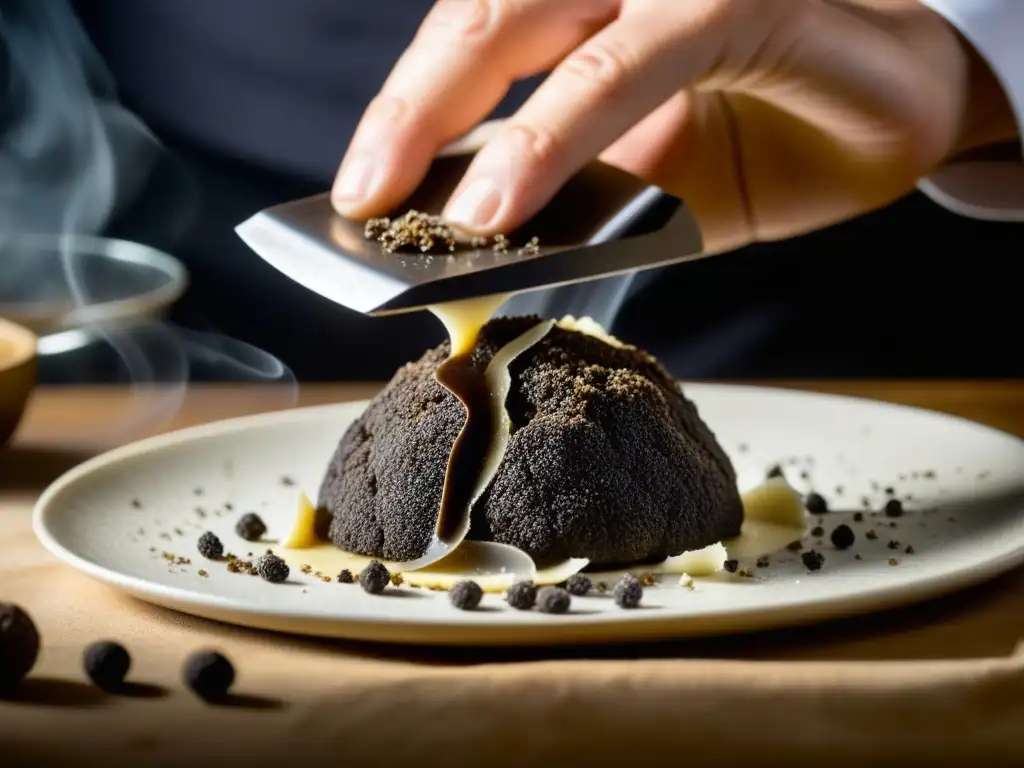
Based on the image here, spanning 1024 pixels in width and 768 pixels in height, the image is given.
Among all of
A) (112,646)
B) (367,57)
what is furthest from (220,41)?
(112,646)

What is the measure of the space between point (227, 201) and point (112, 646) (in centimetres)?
Answer: 183

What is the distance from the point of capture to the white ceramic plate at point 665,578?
1.32 m

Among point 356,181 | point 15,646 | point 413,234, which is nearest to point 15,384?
point 356,181

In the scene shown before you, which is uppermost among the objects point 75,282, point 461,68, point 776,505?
point 461,68

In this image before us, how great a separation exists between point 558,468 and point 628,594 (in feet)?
0.86

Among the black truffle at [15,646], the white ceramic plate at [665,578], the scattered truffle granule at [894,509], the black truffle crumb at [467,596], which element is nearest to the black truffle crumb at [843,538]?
the white ceramic plate at [665,578]

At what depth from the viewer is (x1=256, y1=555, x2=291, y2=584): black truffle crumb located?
1569 millimetres

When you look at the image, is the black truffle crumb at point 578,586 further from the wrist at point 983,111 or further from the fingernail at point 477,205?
the wrist at point 983,111

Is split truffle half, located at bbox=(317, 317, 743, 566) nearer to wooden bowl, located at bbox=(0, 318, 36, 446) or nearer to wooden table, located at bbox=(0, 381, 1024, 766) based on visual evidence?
wooden table, located at bbox=(0, 381, 1024, 766)

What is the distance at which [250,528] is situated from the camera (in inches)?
70.3

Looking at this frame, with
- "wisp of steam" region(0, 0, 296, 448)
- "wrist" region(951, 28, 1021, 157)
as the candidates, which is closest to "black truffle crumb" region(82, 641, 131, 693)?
"wrist" region(951, 28, 1021, 157)

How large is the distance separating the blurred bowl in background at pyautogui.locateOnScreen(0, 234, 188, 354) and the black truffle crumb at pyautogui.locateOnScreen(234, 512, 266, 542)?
1020mm

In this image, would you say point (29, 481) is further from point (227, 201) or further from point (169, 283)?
point (227, 201)

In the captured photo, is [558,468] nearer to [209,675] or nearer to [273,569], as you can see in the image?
[273,569]
